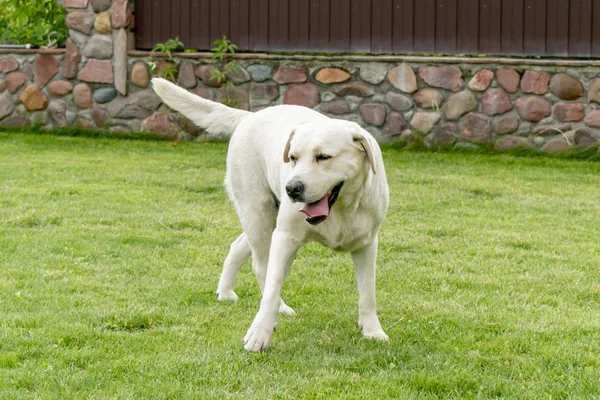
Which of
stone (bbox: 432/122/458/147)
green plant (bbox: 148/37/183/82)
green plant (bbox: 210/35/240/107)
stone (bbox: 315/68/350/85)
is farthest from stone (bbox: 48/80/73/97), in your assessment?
stone (bbox: 432/122/458/147)

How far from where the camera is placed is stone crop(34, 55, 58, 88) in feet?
39.4

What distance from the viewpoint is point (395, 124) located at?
10977mm

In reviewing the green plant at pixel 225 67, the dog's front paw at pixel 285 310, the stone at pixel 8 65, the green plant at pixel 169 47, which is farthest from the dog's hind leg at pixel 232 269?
the stone at pixel 8 65

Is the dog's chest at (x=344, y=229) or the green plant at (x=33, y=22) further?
the green plant at (x=33, y=22)

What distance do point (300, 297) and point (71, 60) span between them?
777 centimetres

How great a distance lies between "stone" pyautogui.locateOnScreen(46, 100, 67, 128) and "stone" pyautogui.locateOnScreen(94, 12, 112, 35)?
3.59 feet

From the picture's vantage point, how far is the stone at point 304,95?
438 inches

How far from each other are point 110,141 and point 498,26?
16.3ft

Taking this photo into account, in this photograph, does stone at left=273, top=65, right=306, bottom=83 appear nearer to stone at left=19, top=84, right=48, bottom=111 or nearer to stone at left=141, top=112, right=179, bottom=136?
stone at left=141, top=112, right=179, bottom=136

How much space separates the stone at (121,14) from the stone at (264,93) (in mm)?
1898

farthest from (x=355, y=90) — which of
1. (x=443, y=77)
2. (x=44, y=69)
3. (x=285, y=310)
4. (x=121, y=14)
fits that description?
(x=285, y=310)

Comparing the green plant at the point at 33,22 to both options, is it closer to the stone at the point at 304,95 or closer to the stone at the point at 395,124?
the stone at the point at 304,95

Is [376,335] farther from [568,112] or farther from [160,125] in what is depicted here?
[160,125]

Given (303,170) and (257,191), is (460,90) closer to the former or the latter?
(257,191)
